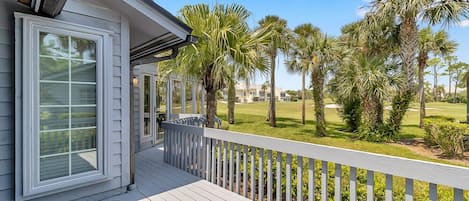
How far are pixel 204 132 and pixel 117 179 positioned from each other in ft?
4.28

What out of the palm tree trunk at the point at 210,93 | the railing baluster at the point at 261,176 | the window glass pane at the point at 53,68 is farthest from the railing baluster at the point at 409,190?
the palm tree trunk at the point at 210,93

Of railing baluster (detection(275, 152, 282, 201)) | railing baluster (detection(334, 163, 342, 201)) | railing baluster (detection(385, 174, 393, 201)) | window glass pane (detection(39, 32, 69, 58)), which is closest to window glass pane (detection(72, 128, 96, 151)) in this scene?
window glass pane (detection(39, 32, 69, 58))

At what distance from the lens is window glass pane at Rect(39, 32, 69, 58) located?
254 centimetres

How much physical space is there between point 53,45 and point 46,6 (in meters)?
0.47

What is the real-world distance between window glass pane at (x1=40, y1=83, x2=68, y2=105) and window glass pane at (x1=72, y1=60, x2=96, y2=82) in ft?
0.51

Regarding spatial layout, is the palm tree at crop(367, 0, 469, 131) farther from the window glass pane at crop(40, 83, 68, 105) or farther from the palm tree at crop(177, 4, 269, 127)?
the window glass pane at crop(40, 83, 68, 105)

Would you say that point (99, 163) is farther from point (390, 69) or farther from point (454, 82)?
point (454, 82)

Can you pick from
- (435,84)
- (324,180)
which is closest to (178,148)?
(324,180)

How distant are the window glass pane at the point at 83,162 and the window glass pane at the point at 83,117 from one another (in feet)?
1.07

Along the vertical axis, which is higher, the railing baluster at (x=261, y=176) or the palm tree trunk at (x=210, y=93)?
the palm tree trunk at (x=210, y=93)

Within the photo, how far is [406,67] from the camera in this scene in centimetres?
1069

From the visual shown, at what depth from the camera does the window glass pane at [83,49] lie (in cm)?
275

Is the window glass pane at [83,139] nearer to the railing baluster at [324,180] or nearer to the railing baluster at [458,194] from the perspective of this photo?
the railing baluster at [324,180]

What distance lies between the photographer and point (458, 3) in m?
9.43
